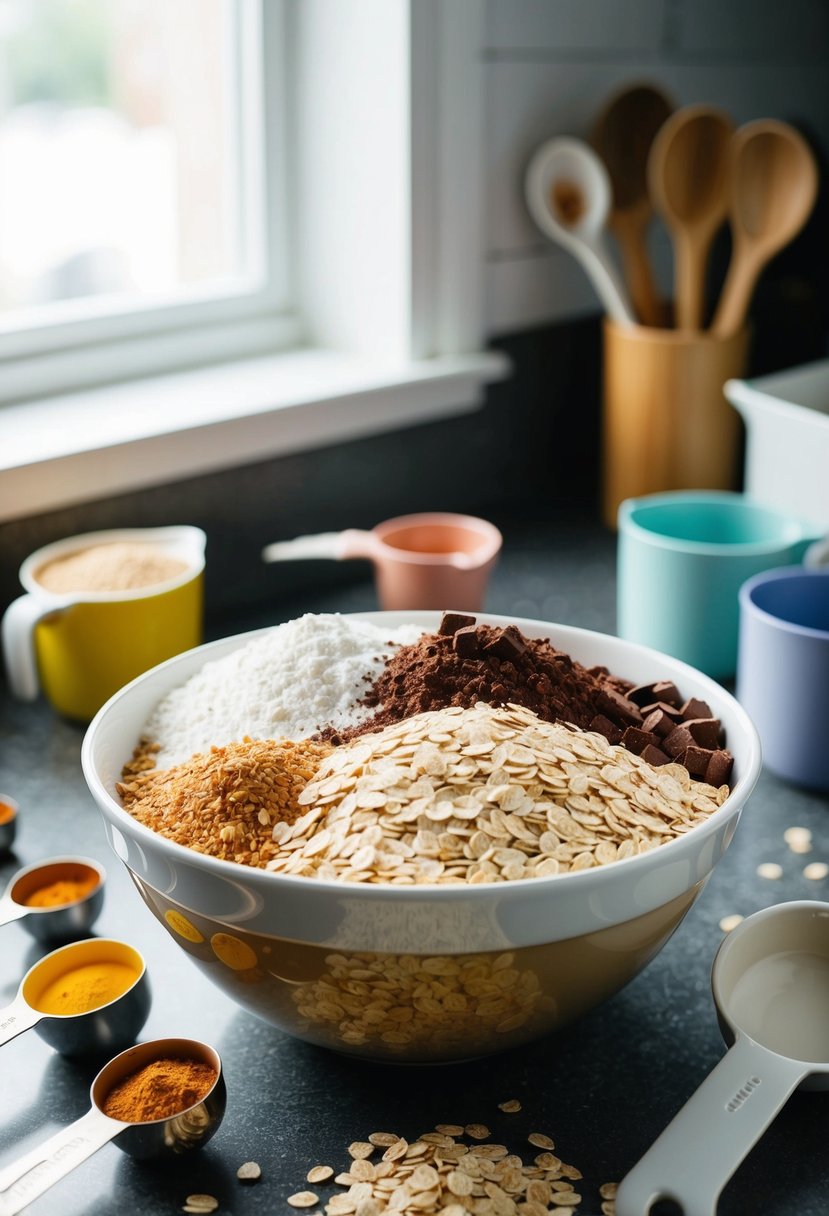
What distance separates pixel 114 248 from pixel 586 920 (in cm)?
113

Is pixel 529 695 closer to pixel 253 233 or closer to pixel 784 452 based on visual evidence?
pixel 784 452

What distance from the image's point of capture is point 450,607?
3.82 ft

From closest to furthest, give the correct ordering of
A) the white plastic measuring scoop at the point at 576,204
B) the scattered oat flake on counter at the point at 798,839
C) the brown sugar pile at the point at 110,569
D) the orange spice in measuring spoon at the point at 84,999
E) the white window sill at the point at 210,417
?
the orange spice in measuring spoon at the point at 84,999 < the scattered oat flake on counter at the point at 798,839 < the brown sugar pile at the point at 110,569 < the white window sill at the point at 210,417 < the white plastic measuring scoop at the point at 576,204

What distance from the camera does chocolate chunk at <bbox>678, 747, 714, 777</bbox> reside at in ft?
2.48

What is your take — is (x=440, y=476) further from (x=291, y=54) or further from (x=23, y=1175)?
(x=23, y=1175)

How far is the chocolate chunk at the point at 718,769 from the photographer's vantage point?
0.75 meters

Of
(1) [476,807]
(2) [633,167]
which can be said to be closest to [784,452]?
(2) [633,167]

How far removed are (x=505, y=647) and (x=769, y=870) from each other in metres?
0.29

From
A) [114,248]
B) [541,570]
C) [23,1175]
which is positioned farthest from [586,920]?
[114,248]

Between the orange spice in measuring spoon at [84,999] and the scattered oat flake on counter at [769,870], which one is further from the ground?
the orange spice in measuring spoon at [84,999]

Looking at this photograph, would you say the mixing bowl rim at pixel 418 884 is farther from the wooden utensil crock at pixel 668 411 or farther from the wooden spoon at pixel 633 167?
the wooden spoon at pixel 633 167

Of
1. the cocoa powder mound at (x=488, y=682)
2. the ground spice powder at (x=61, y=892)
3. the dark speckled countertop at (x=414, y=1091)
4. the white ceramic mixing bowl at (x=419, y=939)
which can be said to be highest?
the cocoa powder mound at (x=488, y=682)

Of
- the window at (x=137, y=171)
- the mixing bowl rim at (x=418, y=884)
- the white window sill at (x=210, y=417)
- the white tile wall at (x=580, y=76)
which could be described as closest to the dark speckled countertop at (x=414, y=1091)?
the mixing bowl rim at (x=418, y=884)

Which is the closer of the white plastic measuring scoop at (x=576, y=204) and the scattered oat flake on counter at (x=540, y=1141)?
the scattered oat flake on counter at (x=540, y=1141)
